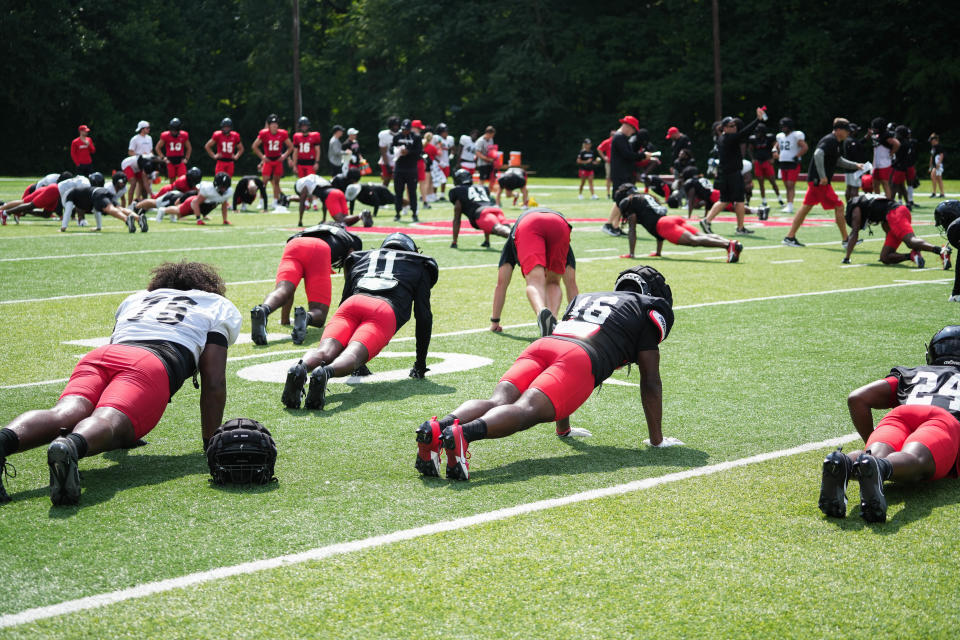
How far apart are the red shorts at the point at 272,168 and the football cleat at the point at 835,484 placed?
874 inches

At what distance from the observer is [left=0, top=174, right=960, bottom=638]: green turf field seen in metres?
3.86

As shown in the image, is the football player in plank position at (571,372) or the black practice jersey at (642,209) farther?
the black practice jersey at (642,209)

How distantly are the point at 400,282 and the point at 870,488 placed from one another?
406 centimetres

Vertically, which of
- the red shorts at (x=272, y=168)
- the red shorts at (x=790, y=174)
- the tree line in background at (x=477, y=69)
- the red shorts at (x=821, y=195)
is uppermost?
the tree line in background at (x=477, y=69)

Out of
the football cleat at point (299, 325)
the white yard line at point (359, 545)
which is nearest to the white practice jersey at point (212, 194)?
the football cleat at point (299, 325)

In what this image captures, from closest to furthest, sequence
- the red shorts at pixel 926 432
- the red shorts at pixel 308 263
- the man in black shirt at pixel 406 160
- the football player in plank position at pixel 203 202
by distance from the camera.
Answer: the red shorts at pixel 926 432 → the red shorts at pixel 308 263 → the football player in plank position at pixel 203 202 → the man in black shirt at pixel 406 160

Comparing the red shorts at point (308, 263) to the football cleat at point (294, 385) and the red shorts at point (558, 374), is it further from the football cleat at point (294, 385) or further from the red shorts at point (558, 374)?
the red shorts at point (558, 374)

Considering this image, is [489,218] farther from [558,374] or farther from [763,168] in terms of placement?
[763,168]

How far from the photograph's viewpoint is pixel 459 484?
5.45m

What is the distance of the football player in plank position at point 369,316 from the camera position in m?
7.04

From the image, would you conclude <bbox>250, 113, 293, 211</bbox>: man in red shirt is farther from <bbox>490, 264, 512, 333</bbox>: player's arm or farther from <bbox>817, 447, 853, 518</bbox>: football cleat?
<bbox>817, 447, 853, 518</bbox>: football cleat

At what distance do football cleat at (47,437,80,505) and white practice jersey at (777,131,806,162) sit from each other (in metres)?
21.7

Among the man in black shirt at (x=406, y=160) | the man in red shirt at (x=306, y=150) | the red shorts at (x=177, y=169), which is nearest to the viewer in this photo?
the man in black shirt at (x=406, y=160)

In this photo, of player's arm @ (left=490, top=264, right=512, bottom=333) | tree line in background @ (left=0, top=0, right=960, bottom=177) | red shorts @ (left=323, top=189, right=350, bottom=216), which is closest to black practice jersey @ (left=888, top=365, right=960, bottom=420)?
player's arm @ (left=490, top=264, right=512, bottom=333)
